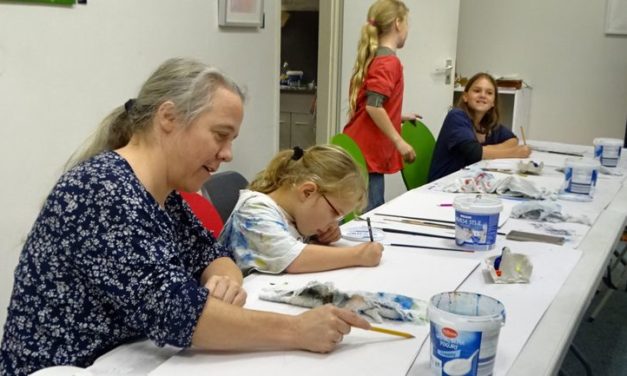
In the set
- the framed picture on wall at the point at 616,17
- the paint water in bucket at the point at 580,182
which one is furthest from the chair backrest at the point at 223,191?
the framed picture on wall at the point at 616,17

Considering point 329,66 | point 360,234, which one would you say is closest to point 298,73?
point 329,66

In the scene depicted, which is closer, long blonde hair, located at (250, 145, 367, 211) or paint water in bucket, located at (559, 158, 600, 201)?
long blonde hair, located at (250, 145, 367, 211)

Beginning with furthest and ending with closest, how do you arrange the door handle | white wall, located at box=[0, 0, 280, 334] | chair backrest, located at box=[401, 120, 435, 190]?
the door handle
chair backrest, located at box=[401, 120, 435, 190]
white wall, located at box=[0, 0, 280, 334]

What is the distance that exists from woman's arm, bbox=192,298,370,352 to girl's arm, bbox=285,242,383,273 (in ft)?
1.27

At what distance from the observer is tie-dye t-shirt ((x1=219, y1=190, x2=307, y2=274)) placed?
4.67 ft

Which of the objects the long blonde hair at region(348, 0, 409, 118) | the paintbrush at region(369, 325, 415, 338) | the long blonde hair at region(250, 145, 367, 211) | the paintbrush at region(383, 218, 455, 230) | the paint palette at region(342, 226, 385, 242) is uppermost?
the long blonde hair at region(348, 0, 409, 118)

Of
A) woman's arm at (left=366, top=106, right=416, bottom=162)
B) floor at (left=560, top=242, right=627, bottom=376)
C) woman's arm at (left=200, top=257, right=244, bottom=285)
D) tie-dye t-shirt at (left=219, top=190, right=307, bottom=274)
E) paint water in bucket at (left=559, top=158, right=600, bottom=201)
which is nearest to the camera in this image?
woman's arm at (left=200, top=257, right=244, bottom=285)

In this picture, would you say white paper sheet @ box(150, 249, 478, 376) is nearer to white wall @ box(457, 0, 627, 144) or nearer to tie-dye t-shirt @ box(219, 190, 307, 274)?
tie-dye t-shirt @ box(219, 190, 307, 274)

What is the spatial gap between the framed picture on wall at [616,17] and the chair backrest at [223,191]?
4040mm

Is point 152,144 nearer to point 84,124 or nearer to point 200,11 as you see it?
point 84,124

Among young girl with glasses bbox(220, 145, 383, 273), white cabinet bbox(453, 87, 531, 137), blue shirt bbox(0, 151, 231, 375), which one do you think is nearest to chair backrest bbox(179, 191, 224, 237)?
young girl with glasses bbox(220, 145, 383, 273)

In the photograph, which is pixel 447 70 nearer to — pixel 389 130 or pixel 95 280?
pixel 389 130

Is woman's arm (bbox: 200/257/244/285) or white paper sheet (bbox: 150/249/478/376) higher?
woman's arm (bbox: 200/257/244/285)

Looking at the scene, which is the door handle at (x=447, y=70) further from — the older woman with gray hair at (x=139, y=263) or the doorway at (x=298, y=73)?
the older woman with gray hair at (x=139, y=263)
